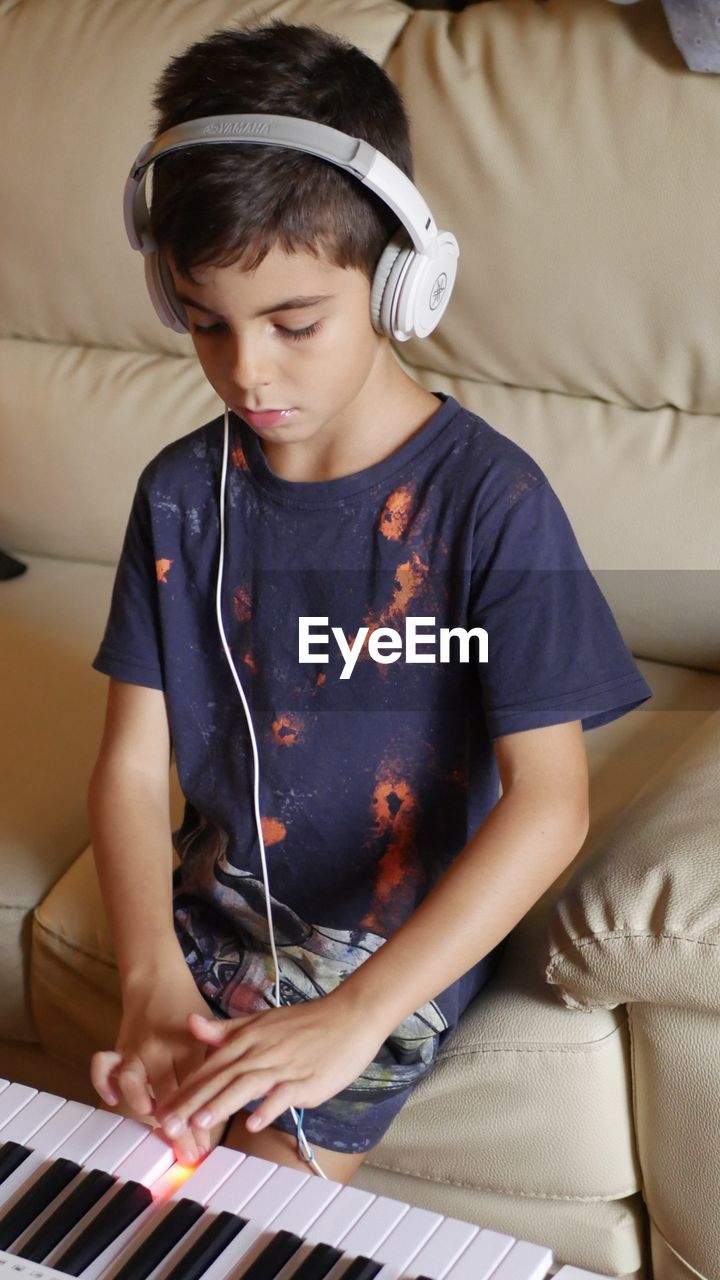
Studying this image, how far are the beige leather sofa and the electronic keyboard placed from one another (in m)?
0.33

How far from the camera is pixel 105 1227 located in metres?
0.84

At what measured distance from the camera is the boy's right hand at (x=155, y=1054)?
0.98 metres

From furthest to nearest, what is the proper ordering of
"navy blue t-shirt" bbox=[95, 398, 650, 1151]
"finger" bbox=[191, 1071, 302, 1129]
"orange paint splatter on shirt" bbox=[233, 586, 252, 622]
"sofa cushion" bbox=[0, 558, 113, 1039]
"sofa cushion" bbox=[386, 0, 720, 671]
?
"sofa cushion" bbox=[386, 0, 720, 671], "sofa cushion" bbox=[0, 558, 113, 1039], "orange paint splatter on shirt" bbox=[233, 586, 252, 622], "navy blue t-shirt" bbox=[95, 398, 650, 1151], "finger" bbox=[191, 1071, 302, 1129]

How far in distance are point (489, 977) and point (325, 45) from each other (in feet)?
2.58

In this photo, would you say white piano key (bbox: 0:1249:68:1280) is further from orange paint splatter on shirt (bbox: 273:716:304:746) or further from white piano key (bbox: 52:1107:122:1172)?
orange paint splatter on shirt (bbox: 273:716:304:746)

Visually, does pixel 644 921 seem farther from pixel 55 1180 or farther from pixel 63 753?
pixel 63 753

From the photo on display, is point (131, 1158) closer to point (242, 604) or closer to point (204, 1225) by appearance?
point (204, 1225)

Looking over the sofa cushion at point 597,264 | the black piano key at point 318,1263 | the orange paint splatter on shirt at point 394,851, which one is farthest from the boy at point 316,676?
the sofa cushion at point 597,264

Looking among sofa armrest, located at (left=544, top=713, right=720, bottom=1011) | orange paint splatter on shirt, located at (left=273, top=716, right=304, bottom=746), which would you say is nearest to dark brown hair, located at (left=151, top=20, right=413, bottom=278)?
orange paint splatter on shirt, located at (left=273, top=716, right=304, bottom=746)

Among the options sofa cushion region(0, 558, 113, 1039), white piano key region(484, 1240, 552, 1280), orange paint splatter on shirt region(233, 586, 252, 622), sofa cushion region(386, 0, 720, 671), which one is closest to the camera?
white piano key region(484, 1240, 552, 1280)

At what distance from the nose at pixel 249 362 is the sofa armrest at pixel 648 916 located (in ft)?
1.59

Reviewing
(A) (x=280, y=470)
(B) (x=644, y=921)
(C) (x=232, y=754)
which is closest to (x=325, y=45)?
(A) (x=280, y=470)

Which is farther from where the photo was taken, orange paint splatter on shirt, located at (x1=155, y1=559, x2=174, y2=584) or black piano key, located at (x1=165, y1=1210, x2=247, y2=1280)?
orange paint splatter on shirt, located at (x1=155, y1=559, x2=174, y2=584)

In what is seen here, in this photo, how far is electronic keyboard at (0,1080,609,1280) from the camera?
80 cm
